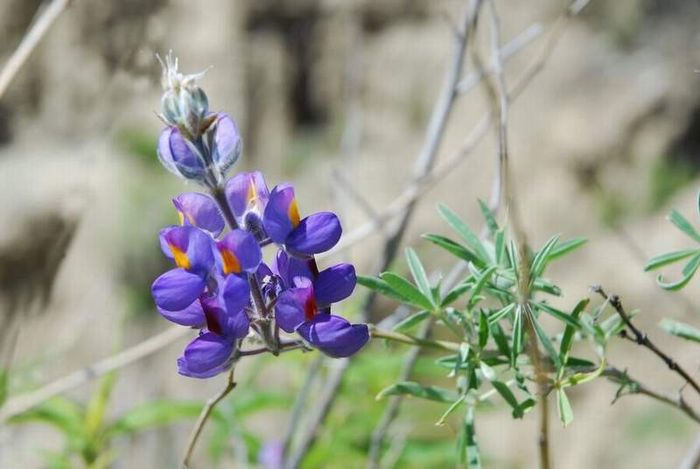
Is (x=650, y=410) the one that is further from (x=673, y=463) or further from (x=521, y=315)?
(x=521, y=315)

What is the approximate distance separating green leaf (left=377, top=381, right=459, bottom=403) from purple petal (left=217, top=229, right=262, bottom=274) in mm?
187

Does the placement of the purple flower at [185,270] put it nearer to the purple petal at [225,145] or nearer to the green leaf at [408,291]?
the purple petal at [225,145]

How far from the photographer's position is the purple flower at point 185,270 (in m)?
0.72

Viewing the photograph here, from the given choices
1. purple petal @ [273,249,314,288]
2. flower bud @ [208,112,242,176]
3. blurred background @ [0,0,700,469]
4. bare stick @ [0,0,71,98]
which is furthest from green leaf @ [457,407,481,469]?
blurred background @ [0,0,700,469]

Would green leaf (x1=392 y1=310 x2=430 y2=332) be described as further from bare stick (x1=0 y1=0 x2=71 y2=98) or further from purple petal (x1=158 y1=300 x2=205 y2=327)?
bare stick (x1=0 y1=0 x2=71 y2=98)

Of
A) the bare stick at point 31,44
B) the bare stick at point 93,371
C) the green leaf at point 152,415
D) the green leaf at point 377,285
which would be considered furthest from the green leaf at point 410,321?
the green leaf at point 152,415

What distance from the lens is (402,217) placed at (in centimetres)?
143

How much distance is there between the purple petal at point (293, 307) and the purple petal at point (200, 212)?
0.08m

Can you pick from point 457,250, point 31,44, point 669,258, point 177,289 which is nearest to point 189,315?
point 177,289

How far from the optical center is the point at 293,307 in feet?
2.43

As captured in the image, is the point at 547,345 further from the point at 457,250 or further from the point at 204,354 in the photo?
the point at 204,354

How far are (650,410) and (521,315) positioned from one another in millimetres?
3120

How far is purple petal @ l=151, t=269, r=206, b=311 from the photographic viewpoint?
72cm

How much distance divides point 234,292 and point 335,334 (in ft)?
0.28
